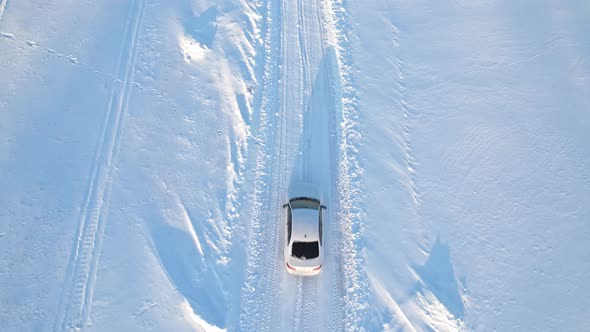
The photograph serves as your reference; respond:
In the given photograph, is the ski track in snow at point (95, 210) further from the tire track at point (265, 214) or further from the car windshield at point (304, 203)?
the car windshield at point (304, 203)

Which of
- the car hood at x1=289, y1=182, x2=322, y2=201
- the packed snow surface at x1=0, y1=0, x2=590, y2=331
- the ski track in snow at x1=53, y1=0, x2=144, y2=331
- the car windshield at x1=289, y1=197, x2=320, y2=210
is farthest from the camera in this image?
the car hood at x1=289, y1=182, x2=322, y2=201

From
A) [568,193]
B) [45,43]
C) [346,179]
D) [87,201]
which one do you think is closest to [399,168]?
[346,179]

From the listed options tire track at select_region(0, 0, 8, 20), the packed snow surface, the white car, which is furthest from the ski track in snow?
the white car

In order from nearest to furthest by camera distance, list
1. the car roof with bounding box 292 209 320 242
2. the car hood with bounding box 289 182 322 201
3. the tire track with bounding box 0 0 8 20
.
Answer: the car roof with bounding box 292 209 320 242, the car hood with bounding box 289 182 322 201, the tire track with bounding box 0 0 8 20

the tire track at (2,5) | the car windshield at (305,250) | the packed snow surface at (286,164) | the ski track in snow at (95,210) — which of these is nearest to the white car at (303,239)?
the car windshield at (305,250)

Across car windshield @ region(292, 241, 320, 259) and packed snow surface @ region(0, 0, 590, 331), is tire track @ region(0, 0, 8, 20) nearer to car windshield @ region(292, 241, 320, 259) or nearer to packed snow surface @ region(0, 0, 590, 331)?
packed snow surface @ region(0, 0, 590, 331)

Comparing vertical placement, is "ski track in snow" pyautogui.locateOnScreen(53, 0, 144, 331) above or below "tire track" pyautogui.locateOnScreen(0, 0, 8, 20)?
below

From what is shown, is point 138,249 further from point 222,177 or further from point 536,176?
point 536,176
